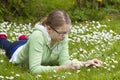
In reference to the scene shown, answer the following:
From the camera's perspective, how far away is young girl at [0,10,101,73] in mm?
7020

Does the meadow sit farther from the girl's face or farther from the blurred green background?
the girl's face

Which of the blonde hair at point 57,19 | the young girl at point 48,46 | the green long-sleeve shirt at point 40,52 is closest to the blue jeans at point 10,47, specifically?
the young girl at point 48,46

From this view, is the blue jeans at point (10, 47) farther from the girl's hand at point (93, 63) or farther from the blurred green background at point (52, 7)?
the blurred green background at point (52, 7)

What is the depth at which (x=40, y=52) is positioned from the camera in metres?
7.16

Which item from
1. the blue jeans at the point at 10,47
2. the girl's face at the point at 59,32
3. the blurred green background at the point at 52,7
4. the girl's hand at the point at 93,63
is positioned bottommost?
the blurred green background at the point at 52,7

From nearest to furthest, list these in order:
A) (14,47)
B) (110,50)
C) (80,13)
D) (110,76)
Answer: (110,76) < (14,47) < (110,50) < (80,13)

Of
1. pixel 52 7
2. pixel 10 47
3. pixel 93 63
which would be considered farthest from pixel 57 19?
pixel 52 7

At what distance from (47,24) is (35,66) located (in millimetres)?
720

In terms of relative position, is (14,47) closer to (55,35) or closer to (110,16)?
(55,35)

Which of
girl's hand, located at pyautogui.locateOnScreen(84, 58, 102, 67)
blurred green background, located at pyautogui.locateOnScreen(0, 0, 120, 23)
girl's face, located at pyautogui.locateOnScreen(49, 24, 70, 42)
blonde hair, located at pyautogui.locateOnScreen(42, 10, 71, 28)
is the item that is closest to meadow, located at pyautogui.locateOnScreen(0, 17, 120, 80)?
girl's hand, located at pyautogui.locateOnScreen(84, 58, 102, 67)

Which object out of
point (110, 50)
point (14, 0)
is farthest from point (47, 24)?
point (14, 0)

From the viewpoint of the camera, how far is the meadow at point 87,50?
7.01m

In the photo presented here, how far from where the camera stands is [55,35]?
23.3 ft

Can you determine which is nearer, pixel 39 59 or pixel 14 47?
pixel 39 59
